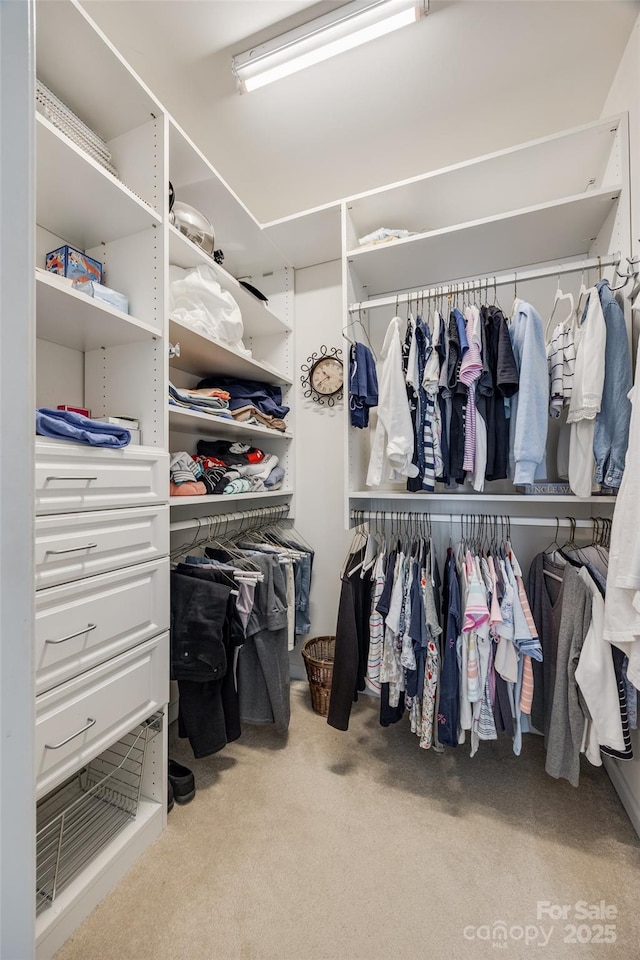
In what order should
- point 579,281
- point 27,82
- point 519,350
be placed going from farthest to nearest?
point 579,281 → point 519,350 → point 27,82

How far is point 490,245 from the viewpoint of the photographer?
1841 mm

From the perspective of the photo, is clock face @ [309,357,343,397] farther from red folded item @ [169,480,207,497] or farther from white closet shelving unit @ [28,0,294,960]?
red folded item @ [169,480,207,497]

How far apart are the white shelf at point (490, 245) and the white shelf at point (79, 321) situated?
113 cm

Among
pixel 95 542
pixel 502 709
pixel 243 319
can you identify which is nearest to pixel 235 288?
pixel 243 319

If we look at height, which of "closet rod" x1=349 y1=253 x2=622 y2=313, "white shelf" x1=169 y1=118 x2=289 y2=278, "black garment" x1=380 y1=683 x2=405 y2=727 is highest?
"white shelf" x1=169 y1=118 x2=289 y2=278

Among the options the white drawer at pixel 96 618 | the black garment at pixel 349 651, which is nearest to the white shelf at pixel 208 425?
the white drawer at pixel 96 618

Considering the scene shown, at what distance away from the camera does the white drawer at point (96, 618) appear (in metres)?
0.99

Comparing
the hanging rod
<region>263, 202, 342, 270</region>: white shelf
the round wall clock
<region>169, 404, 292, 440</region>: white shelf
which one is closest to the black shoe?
the hanging rod

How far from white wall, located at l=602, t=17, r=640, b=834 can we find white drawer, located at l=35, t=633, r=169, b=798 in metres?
1.71

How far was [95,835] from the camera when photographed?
127cm

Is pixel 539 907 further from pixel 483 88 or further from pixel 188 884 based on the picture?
pixel 483 88

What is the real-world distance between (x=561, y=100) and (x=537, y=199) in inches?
14.0

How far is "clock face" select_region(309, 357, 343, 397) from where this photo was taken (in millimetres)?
2389

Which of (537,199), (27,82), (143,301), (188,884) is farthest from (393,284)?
(188,884)
